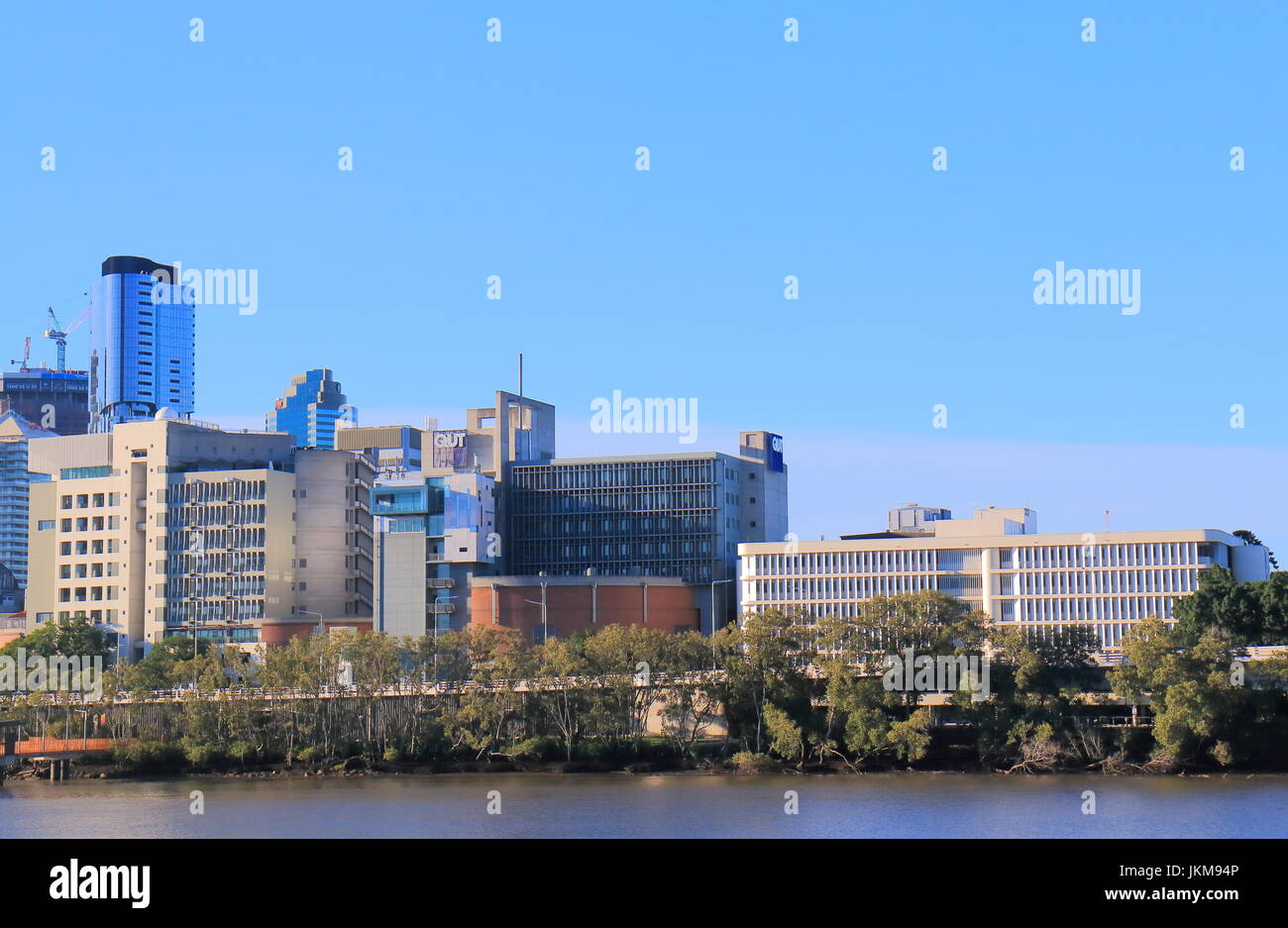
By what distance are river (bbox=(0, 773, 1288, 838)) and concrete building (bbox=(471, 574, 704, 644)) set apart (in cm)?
4665

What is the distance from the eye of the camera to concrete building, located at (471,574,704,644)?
142m

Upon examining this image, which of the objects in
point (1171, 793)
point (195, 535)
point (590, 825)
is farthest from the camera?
point (195, 535)

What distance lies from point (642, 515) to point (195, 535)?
4230cm

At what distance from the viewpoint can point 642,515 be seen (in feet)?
516

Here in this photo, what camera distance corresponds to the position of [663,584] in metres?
147

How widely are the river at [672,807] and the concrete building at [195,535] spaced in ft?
198

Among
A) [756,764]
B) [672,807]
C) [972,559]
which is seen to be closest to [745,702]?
[756,764]

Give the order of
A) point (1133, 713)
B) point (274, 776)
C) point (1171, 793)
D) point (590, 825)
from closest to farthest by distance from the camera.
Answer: point (590, 825)
point (1171, 793)
point (1133, 713)
point (274, 776)

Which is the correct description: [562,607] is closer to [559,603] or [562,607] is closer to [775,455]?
[559,603]

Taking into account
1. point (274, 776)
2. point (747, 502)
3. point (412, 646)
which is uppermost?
point (747, 502)

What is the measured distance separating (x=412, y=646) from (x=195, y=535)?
57.7 meters
